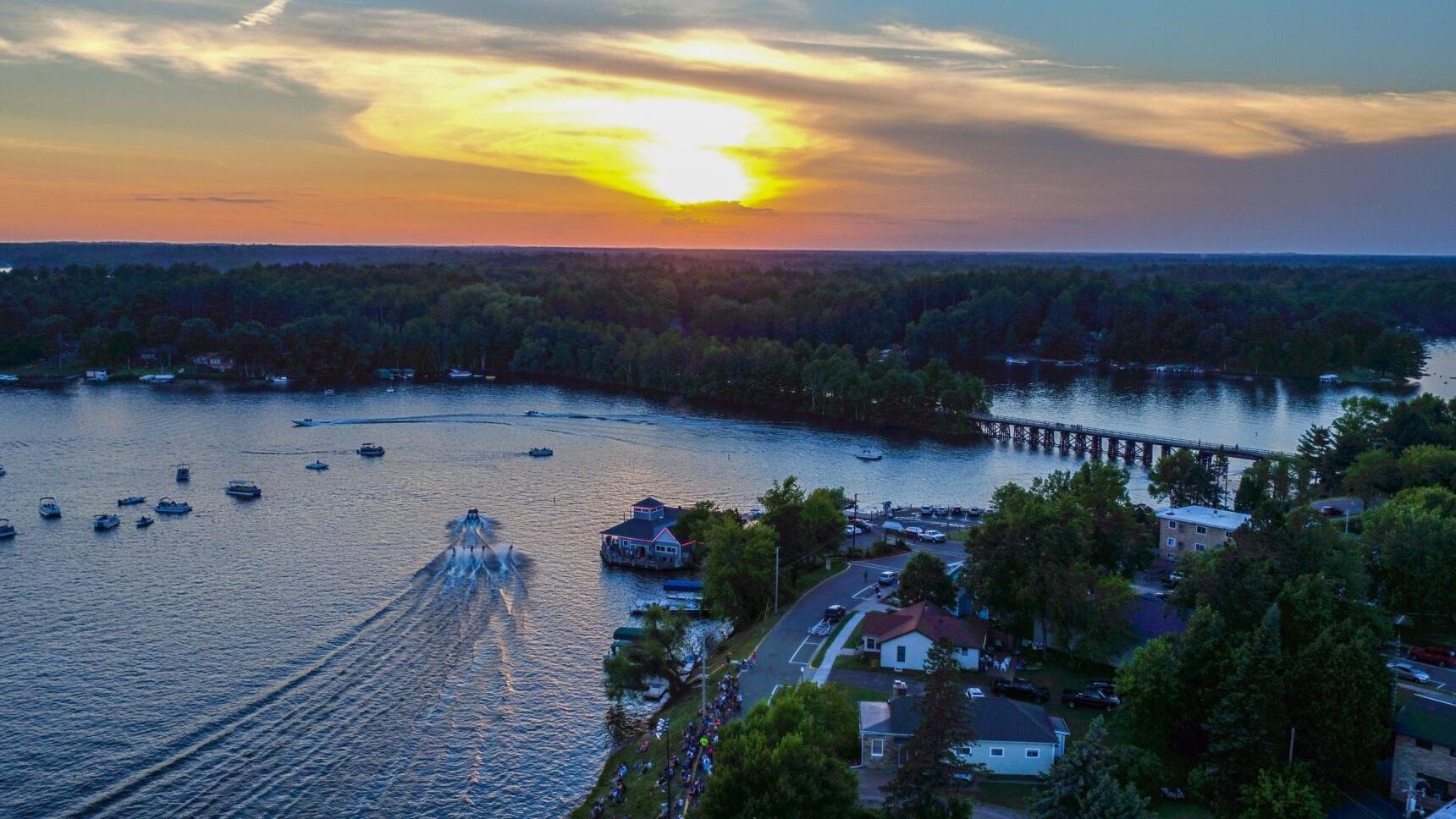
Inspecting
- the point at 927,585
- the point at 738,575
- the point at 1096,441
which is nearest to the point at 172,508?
the point at 738,575

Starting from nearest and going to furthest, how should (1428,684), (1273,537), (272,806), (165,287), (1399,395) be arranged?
1. (272,806)
2. (1428,684)
3. (1273,537)
4. (1399,395)
5. (165,287)

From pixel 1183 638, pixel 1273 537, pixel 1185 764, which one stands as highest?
pixel 1273 537

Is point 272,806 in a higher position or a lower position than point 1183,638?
lower

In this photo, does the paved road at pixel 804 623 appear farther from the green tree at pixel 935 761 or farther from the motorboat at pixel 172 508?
the motorboat at pixel 172 508

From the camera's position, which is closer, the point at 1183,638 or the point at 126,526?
the point at 1183,638

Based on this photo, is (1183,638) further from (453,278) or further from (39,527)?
(453,278)

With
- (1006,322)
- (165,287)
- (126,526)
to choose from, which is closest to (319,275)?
(165,287)

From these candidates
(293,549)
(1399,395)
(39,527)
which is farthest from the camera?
(1399,395)
